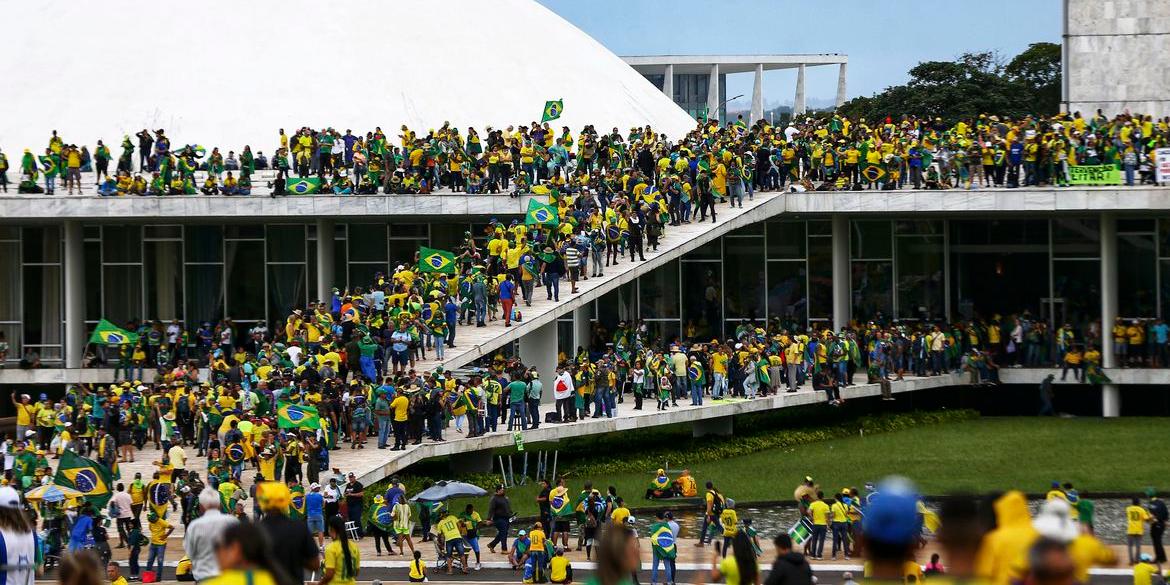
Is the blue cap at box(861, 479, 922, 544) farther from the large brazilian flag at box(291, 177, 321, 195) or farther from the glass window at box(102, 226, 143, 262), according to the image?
the glass window at box(102, 226, 143, 262)

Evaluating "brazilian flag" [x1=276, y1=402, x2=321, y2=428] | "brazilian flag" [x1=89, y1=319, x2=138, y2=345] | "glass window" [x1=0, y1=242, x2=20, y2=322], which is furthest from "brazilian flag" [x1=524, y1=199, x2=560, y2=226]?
"glass window" [x1=0, y1=242, x2=20, y2=322]

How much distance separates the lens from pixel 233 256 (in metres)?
39.6

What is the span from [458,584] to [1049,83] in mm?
62859

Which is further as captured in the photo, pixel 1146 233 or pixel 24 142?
pixel 24 142

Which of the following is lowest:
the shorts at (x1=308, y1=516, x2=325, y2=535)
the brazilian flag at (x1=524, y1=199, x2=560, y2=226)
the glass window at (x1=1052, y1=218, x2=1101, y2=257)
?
the shorts at (x1=308, y1=516, x2=325, y2=535)

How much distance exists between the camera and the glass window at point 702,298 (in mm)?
40188

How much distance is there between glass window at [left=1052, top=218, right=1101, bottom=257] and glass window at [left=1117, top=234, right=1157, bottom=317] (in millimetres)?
555

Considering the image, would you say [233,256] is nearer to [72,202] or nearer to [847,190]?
[72,202]

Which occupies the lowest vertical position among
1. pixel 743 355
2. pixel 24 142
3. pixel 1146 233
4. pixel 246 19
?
pixel 743 355

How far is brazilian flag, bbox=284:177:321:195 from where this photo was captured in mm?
36438

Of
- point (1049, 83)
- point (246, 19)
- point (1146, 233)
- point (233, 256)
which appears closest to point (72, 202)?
point (233, 256)

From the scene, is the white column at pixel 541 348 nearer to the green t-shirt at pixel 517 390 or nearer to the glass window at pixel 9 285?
the green t-shirt at pixel 517 390

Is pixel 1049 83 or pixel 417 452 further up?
pixel 1049 83

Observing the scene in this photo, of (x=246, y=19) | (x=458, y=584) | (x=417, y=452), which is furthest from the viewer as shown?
(x=246, y=19)
